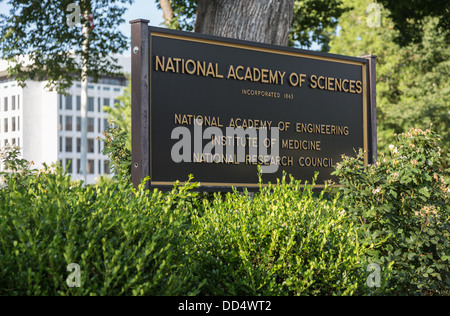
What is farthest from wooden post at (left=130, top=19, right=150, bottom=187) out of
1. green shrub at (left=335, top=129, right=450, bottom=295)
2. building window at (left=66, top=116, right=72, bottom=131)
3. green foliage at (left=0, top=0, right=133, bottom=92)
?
building window at (left=66, top=116, right=72, bottom=131)

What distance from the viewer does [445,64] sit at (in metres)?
30.2

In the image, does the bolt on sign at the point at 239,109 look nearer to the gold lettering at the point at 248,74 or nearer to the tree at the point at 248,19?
the gold lettering at the point at 248,74

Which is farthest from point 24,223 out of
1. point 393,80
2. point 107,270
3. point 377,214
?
point 393,80

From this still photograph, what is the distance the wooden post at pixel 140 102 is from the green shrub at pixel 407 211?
2126mm

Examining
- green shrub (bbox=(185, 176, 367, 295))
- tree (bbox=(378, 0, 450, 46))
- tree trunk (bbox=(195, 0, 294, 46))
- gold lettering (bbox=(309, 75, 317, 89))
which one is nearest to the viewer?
green shrub (bbox=(185, 176, 367, 295))

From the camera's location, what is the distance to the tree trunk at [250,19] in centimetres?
928

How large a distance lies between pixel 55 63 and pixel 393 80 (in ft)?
71.6

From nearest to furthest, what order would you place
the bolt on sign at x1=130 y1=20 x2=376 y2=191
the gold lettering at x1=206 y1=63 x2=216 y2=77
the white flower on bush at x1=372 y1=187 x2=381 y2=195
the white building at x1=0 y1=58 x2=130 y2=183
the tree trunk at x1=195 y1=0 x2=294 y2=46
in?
the white flower on bush at x1=372 y1=187 x2=381 y2=195 → the bolt on sign at x1=130 y1=20 x2=376 y2=191 → the gold lettering at x1=206 y1=63 x2=216 y2=77 → the tree trunk at x1=195 y1=0 x2=294 y2=46 → the white building at x1=0 y1=58 x2=130 y2=183

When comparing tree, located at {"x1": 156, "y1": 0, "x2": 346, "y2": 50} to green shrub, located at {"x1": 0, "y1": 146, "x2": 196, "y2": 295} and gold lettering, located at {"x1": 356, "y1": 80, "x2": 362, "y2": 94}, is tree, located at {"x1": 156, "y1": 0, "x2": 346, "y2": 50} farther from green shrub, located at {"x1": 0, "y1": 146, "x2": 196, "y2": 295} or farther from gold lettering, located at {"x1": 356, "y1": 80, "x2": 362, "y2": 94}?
green shrub, located at {"x1": 0, "y1": 146, "x2": 196, "y2": 295}

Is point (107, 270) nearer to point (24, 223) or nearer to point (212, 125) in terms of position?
point (24, 223)

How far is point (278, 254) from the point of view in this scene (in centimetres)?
507

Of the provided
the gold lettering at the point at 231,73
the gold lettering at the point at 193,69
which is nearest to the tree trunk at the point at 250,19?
the gold lettering at the point at 231,73

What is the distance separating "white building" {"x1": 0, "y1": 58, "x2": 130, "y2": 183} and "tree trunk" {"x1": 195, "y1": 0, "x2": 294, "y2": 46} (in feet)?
299

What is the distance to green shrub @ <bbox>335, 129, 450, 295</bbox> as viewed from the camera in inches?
227
